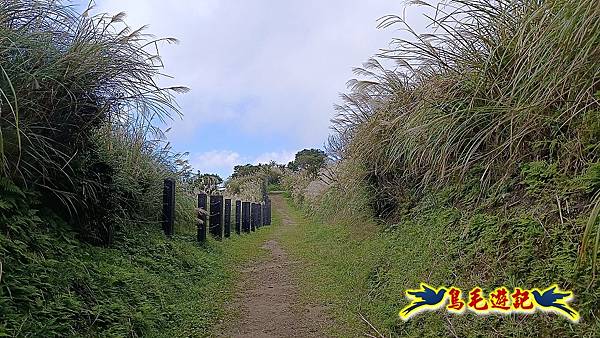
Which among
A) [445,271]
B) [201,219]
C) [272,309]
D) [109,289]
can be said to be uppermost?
[201,219]

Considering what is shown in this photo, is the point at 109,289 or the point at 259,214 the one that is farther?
the point at 259,214

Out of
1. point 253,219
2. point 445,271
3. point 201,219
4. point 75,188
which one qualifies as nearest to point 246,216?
point 253,219

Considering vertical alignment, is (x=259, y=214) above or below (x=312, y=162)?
below

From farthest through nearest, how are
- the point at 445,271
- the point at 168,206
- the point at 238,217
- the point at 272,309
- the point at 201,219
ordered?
the point at 238,217
the point at 201,219
the point at 168,206
the point at 272,309
the point at 445,271

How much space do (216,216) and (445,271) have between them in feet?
27.1

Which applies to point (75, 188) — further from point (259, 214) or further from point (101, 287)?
point (259, 214)

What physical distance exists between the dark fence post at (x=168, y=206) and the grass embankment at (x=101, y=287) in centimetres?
80

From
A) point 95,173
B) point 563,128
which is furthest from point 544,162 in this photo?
point 95,173

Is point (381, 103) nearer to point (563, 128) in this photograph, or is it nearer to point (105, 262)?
point (563, 128)

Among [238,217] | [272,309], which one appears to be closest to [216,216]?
[238,217]

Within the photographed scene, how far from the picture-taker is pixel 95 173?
202 inches

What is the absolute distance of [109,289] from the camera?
14.1 ft

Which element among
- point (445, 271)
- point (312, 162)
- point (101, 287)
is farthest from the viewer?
point (312, 162)

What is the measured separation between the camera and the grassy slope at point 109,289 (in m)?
3.08
